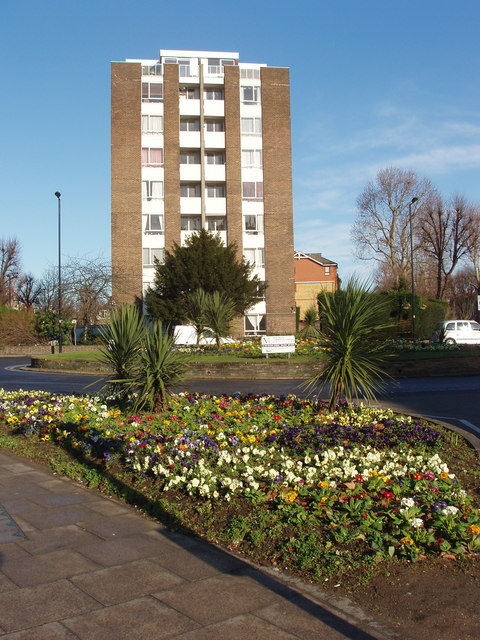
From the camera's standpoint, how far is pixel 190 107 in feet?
153

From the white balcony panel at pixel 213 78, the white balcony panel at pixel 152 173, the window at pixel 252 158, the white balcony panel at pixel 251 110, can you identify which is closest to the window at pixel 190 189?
the white balcony panel at pixel 152 173

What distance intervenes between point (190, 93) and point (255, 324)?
18.3 metres

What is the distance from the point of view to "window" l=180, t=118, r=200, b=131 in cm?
4731

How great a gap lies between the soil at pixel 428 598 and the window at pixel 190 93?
46918 mm

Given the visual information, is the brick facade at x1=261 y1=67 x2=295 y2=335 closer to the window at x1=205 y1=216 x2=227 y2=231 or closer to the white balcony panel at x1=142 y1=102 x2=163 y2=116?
the window at x1=205 y1=216 x2=227 y2=231

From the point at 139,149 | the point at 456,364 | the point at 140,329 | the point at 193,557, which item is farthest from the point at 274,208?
the point at 193,557

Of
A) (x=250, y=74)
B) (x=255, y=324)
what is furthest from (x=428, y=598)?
(x=250, y=74)

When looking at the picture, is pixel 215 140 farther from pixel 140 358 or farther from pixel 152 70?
pixel 140 358

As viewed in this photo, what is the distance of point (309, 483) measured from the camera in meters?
5.96

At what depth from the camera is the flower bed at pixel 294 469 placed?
4637 mm

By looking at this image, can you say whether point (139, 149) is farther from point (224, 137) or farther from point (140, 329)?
point (140, 329)

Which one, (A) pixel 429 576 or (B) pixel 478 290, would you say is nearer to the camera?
(A) pixel 429 576

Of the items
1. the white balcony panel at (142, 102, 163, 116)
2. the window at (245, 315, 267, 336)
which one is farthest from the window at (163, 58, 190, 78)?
the window at (245, 315, 267, 336)

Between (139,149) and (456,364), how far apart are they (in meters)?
31.4
